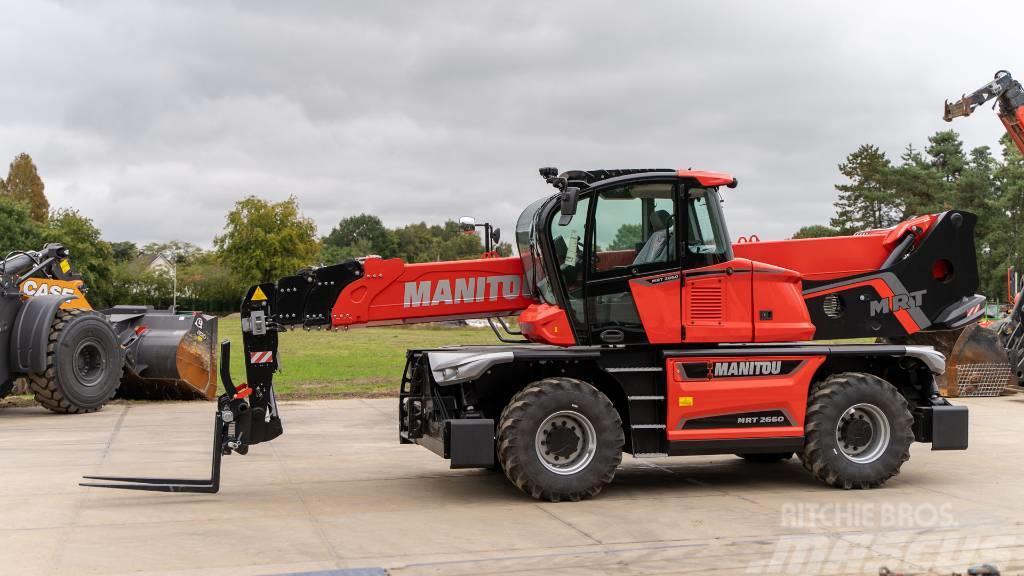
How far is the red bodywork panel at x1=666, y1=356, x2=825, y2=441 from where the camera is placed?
9.72 m

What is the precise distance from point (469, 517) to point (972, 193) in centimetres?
6155

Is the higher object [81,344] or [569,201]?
[569,201]

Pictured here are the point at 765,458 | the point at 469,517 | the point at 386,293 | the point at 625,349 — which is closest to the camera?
the point at 469,517

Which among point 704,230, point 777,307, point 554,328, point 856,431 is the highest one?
point 704,230

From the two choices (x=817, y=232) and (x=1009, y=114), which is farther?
(x=817, y=232)

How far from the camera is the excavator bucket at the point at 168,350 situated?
18422mm

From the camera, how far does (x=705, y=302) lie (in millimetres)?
9859

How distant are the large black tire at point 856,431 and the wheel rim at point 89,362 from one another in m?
11.6

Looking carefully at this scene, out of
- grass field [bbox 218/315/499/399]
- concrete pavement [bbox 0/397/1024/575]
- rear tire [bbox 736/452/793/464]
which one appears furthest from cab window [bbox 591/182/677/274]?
grass field [bbox 218/315/499/399]

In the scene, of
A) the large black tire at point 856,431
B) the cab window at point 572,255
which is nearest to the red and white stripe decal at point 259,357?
the cab window at point 572,255

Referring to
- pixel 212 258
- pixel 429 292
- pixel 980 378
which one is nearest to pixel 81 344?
pixel 429 292

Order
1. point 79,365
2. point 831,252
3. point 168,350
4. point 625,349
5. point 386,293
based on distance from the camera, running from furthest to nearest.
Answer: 1. point 168,350
2. point 79,365
3. point 831,252
4. point 386,293
5. point 625,349

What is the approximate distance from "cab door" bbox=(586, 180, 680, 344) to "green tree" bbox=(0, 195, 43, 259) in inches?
3185

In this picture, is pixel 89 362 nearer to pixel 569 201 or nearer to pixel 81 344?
pixel 81 344
